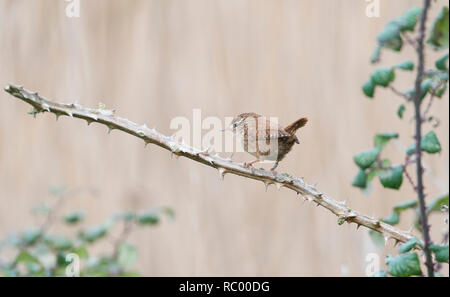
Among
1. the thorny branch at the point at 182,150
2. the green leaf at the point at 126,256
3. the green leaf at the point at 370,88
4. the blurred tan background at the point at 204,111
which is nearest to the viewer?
the thorny branch at the point at 182,150

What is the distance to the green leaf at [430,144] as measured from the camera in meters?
0.83

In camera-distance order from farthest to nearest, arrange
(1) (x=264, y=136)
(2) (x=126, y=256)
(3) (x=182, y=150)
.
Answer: (2) (x=126, y=256) → (1) (x=264, y=136) → (3) (x=182, y=150)

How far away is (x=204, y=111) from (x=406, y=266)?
1.42 meters

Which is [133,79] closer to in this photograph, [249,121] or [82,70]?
[82,70]

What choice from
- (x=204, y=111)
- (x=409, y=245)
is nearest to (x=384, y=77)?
(x=409, y=245)

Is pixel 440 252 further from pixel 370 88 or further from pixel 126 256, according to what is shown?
pixel 126 256

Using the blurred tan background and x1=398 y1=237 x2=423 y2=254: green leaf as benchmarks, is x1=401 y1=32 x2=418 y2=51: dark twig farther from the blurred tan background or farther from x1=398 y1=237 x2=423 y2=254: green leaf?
the blurred tan background

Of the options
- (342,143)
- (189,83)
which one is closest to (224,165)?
(342,143)

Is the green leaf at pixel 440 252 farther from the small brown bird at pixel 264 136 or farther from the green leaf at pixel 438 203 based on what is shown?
the small brown bird at pixel 264 136

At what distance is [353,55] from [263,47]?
33 centimetres

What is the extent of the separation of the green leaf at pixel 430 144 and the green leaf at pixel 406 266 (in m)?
0.17

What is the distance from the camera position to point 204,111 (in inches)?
82.8

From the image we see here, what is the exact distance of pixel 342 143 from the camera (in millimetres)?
2008

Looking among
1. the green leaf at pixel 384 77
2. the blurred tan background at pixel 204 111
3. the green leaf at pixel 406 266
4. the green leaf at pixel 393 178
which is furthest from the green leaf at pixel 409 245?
the blurred tan background at pixel 204 111
